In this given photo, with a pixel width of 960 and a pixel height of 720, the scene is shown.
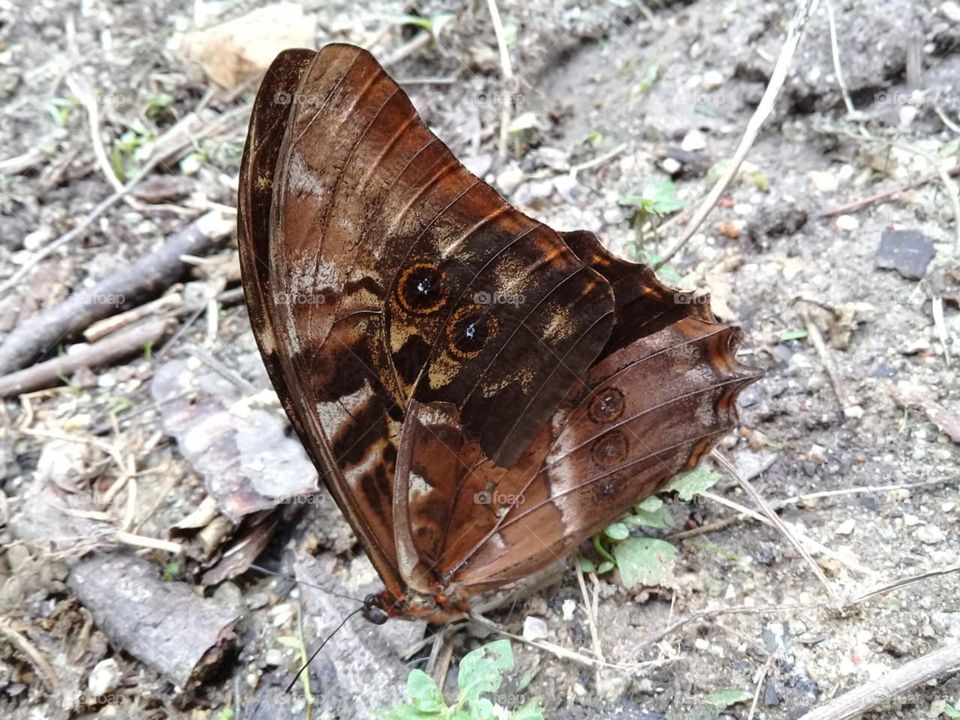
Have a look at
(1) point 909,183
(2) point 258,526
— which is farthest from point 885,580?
(2) point 258,526

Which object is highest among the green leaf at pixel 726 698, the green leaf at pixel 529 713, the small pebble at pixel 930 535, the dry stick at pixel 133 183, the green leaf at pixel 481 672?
the dry stick at pixel 133 183

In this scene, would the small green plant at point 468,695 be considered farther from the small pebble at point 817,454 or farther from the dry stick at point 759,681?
the small pebble at point 817,454

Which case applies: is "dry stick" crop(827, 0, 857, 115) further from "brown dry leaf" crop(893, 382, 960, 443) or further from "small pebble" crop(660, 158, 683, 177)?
"brown dry leaf" crop(893, 382, 960, 443)

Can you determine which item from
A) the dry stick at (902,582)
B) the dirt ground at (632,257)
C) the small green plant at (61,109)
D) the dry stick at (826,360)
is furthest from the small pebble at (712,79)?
the small green plant at (61,109)

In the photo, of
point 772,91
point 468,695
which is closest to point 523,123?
point 772,91

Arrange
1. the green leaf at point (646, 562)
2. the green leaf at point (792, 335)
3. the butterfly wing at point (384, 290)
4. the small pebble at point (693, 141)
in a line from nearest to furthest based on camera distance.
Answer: the butterfly wing at point (384, 290) → the green leaf at point (646, 562) → the green leaf at point (792, 335) → the small pebble at point (693, 141)

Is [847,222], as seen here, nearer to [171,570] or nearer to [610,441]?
[610,441]
